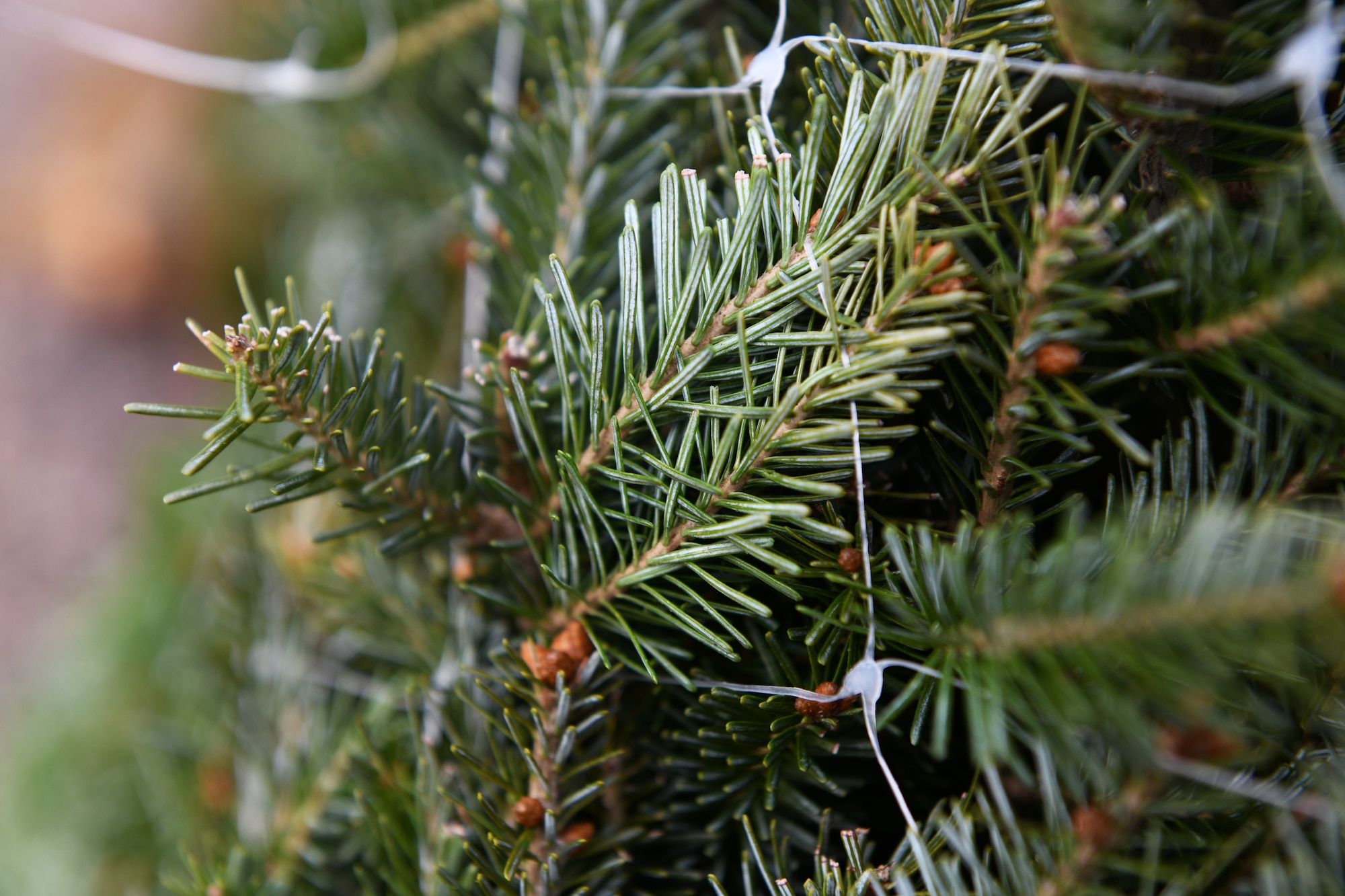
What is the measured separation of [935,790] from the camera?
349 millimetres

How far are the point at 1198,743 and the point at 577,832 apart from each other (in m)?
0.24

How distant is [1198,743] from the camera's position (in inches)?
8.8

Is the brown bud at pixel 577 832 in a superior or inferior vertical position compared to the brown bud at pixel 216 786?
superior

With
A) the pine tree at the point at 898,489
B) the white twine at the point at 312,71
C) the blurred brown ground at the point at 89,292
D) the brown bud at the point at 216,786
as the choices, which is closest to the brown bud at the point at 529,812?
the pine tree at the point at 898,489

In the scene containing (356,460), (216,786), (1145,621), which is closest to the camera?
(1145,621)

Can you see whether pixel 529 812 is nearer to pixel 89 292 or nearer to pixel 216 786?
pixel 216 786

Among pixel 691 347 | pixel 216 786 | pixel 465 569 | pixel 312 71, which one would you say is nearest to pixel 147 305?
pixel 312 71

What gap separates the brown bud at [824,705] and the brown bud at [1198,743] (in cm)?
11

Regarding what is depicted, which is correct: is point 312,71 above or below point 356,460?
above

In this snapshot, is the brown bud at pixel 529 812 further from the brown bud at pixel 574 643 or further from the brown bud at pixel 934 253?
the brown bud at pixel 934 253

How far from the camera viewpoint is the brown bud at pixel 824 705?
308 mm

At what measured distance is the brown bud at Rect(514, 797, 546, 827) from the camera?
34 centimetres

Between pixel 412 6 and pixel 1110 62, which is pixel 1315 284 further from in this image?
pixel 412 6

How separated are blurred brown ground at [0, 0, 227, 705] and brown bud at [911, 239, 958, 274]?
115cm
